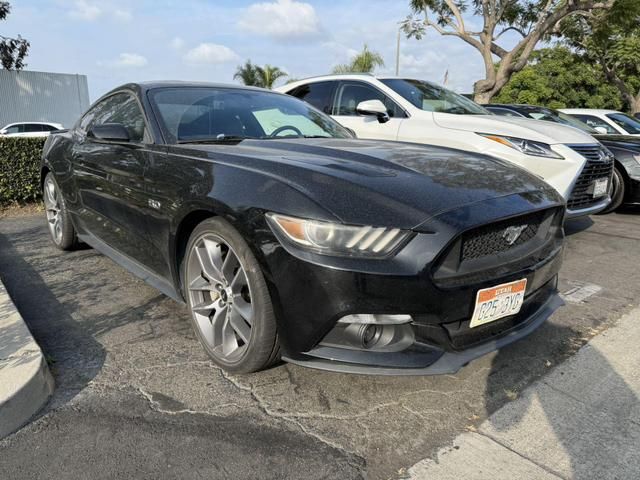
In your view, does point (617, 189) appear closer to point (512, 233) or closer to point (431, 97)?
point (431, 97)

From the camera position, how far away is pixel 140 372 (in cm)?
249

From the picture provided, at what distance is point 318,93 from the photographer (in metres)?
6.27

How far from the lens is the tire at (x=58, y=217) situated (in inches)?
174

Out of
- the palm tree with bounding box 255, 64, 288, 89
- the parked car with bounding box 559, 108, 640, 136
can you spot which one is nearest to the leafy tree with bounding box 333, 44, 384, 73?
the palm tree with bounding box 255, 64, 288, 89

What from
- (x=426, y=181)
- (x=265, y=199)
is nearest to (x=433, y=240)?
(x=426, y=181)

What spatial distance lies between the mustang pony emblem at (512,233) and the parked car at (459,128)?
252 cm

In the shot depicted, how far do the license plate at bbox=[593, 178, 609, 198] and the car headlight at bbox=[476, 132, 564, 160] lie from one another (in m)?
0.66

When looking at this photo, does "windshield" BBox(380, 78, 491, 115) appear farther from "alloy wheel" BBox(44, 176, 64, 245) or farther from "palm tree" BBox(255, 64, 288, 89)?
"palm tree" BBox(255, 64, 288, 89)

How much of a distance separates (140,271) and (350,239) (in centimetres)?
174

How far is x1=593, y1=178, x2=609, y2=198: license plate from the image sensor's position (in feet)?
16.1

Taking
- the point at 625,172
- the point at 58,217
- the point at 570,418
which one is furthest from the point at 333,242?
the point at 625,172

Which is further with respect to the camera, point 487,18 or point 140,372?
point 487,18

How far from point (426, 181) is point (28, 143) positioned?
6.70 meters

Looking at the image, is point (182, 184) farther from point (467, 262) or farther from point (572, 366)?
point (572, 366)
